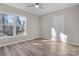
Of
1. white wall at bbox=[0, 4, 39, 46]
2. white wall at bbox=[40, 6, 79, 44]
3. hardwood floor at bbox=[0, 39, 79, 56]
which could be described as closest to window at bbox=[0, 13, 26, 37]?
white wall at bbox=[0, 4, 39, 46]

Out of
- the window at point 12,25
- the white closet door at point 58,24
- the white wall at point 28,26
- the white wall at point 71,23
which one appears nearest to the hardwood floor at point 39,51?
the white wall at point 28,26

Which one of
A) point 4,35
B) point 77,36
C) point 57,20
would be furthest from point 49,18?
point 4,35

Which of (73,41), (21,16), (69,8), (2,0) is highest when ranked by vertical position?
(69,8)

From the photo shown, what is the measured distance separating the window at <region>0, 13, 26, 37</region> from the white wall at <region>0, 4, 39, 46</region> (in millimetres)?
335

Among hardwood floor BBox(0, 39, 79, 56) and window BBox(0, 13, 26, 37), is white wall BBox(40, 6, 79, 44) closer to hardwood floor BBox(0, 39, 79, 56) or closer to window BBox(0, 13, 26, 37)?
hardwood floor BBox(0, 39, 79, 56)

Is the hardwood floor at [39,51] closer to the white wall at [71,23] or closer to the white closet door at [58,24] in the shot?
the white wall at [71,23]

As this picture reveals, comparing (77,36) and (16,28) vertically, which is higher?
(16,28)

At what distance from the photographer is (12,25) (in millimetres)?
4898

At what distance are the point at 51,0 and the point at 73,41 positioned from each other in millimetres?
4177

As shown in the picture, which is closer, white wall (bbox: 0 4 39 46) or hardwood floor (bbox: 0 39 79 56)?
hardwood floor (bbox: 0 39 79 56)

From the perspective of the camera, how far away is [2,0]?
112 cm

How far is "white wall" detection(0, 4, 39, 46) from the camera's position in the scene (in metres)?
4.25

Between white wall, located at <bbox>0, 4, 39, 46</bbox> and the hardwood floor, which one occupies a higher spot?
white wall, located at <bbox>0, 4, 39, 46</bbox>

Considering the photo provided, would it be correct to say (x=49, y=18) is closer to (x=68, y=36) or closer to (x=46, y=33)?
Result: (x=46, y=33)
